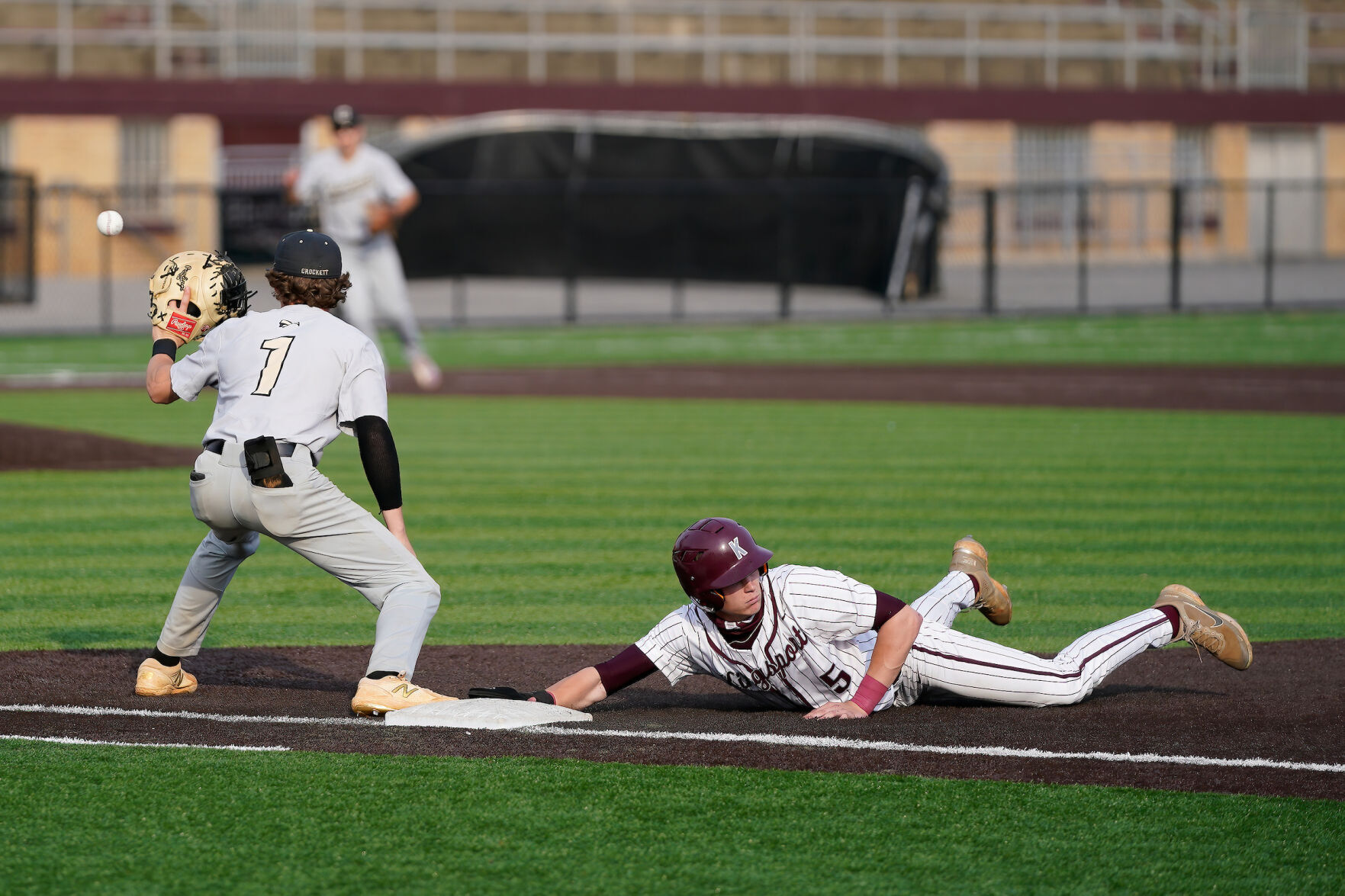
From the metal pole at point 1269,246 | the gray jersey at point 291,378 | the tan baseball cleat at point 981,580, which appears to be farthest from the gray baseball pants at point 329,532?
the metal pole at point 1269,246

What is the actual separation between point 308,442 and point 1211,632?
340 centimetres

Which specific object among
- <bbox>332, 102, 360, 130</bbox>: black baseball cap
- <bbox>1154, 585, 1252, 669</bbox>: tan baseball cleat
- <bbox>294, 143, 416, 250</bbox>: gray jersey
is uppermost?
<bbox>332, 102, 360, 130</bbox>: black baseball cap

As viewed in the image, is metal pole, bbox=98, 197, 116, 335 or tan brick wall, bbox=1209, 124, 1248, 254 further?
tan brick wall, bbox=1209, 124, 1248, 254

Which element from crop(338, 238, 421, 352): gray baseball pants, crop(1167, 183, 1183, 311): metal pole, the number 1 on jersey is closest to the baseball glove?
the number 1 on jersey

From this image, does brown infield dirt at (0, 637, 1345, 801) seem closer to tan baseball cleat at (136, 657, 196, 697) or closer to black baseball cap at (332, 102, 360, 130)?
tan baseball cleat at (136, 657, 196, 697)

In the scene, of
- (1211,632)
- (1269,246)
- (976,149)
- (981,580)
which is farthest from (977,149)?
(1211,632)

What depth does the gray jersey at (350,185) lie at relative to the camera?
1730 cm

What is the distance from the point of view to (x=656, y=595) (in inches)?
353

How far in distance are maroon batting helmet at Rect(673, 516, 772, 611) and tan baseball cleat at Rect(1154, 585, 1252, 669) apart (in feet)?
6.08

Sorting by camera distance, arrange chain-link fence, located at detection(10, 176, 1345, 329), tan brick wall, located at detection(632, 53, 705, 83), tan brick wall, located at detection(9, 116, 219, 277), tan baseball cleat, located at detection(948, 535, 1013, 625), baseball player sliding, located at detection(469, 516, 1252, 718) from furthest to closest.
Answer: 1. tan brick wall, located at detection(632, 53, 705, 83)
2. tan brick wall, located at detection(9, 116, 219, 277)
3. chain-link fence, located at detection(10, 176, 1345, 329)
4. tan baseball cleat, located at detection(948, 535, 1013, 625)
5. baseball player sliding, located at detection(469, 516, 1252, 718)

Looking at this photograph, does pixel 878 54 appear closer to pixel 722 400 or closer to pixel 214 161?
pixel 214 161

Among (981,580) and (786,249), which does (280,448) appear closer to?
(981,580)

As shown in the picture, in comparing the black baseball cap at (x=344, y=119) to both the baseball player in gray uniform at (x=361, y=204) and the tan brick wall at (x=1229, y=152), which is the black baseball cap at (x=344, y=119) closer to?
the baseball player in gray uniform at (x=361, y=204)

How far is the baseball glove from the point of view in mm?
6312
